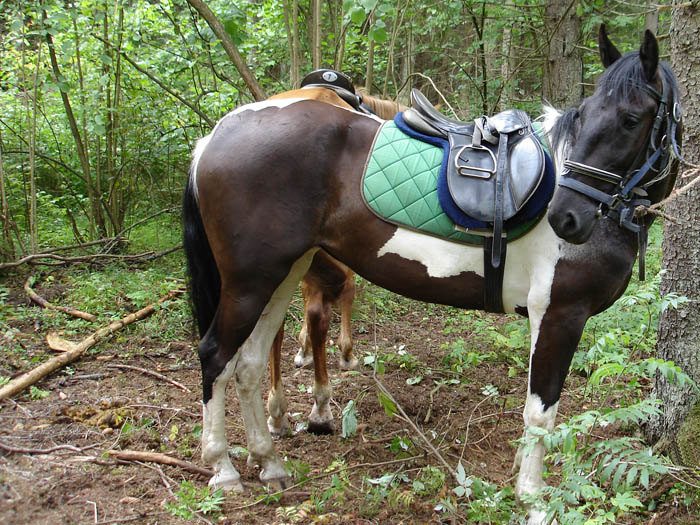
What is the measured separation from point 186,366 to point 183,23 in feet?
14.3

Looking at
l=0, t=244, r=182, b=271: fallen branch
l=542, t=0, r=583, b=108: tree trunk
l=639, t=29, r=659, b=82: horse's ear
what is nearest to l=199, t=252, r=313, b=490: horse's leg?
l=639, t=29, r=659, b=82: horse's ear

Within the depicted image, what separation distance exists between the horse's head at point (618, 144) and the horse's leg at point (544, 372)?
0.42m

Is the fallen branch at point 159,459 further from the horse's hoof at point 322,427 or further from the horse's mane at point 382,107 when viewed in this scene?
the horse's mane at point 382,107

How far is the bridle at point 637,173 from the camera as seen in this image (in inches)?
84.7

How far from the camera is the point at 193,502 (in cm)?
249

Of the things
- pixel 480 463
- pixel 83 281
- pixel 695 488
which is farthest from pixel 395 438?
pixel 83 281

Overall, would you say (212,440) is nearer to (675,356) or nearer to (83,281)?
(675,356)

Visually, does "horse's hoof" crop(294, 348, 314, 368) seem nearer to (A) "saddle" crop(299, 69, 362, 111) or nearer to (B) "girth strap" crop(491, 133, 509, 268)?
(A) "saddle" crop(299, 69, 362, 111)

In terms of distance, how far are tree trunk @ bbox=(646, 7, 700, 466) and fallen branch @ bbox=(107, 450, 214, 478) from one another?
2.52 m

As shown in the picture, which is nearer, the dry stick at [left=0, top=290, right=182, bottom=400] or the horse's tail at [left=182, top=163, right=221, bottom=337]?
the horse's tail at [left=182, top=163, right=221, bottom=337]

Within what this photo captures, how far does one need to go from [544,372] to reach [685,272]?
1.06m

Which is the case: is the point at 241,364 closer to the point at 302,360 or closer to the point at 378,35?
the point at 302,360

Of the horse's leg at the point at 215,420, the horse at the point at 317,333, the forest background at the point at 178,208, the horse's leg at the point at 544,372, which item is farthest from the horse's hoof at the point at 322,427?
the horse's leg at the point at 544,372

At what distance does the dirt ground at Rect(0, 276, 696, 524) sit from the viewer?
98.9 inches
